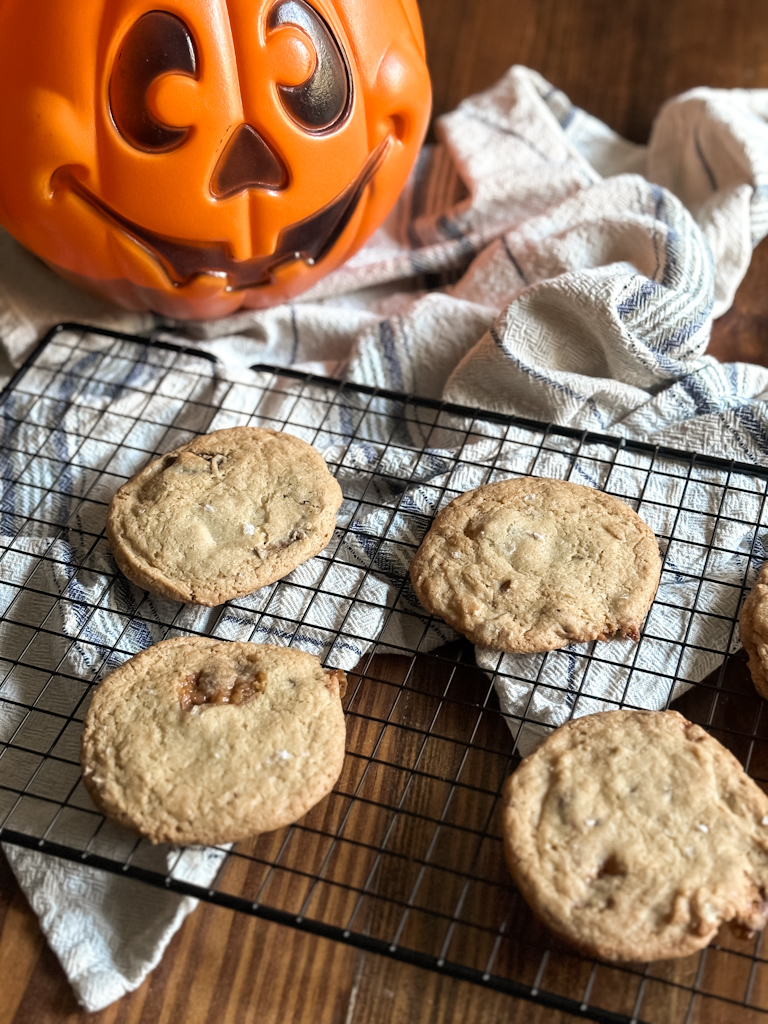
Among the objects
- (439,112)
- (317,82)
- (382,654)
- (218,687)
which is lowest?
(382,654)

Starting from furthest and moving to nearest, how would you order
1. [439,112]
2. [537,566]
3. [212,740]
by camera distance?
1. [439,112]
2. [537,566]
3. [212,740]

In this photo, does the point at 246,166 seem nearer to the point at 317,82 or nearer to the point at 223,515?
the point at 317,82

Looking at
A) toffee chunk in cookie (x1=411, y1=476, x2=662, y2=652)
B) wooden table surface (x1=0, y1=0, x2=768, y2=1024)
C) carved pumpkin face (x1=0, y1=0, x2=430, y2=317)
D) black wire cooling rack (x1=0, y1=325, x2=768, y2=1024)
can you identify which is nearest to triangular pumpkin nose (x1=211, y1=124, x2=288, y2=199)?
carved pumpkin face (x1=0, y1=0, x2=430, y2=317)

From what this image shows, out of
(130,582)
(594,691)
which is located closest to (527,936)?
(594,691)

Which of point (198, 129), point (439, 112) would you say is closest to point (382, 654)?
point (198, 129)

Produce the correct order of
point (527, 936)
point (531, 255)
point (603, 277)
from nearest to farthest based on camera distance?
point (527, 936), point (603, 277), point (531, 255)

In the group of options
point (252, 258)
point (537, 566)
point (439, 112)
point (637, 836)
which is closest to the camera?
point (637, 836)

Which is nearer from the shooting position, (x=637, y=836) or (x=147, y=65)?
(x=637, y=836)

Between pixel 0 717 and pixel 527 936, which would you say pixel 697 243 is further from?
pixel 0 717
